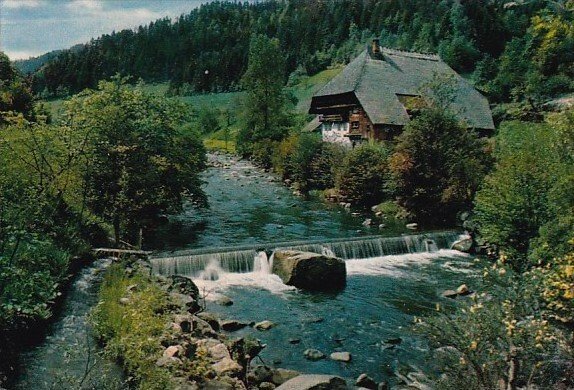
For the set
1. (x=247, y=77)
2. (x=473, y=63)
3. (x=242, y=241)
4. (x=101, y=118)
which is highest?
(x=473, y=63)

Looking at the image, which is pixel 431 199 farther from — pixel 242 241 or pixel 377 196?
pixel 242 241

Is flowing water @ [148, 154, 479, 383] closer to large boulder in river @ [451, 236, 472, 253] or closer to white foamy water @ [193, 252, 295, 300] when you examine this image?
white foamy water @ [193, 252, 295, 300]

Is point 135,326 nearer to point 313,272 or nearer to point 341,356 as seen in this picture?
point 341,356

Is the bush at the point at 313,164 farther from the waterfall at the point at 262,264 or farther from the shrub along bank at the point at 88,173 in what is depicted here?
the waterfall at the point at 262,264

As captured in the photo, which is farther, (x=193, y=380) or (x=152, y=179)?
(x=152, y=179)

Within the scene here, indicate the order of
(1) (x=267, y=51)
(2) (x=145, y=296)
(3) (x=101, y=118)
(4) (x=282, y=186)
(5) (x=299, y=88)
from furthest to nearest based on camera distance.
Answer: (5) (x=299, y=88) < (1) (x=267, y=51) < (4) (x=282, y=186) < (3) (x=101, y=118) < (2) (x=145, y=296)

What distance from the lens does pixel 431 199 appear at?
3138cm

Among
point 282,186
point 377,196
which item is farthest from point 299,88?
point 377,196

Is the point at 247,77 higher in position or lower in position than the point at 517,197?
higher

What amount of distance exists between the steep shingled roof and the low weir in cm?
2014

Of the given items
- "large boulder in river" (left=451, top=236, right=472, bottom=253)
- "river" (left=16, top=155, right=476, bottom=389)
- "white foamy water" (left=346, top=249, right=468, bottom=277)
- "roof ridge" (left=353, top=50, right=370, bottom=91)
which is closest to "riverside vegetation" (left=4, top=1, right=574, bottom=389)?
"large boulder in river" (left=451, top=236, right=472, bottom=253)

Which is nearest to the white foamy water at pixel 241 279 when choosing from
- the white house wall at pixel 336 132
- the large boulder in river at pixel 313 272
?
the large boulder in river at pixel 313 272

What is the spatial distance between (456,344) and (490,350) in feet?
2.02

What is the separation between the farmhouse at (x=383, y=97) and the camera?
45.0 metres
